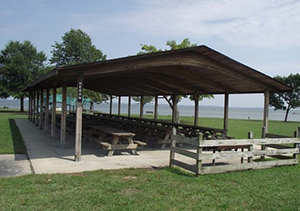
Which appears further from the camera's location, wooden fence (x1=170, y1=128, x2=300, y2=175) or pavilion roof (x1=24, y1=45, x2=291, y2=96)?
pavilion roof (x1=24, y1=45, x2=291, y2=96)

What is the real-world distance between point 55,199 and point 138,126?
25.6 feet

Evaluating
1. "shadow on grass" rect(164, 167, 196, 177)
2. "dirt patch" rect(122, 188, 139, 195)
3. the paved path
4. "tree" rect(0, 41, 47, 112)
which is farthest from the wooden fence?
"tree" rect(0, 41, 47, 112)

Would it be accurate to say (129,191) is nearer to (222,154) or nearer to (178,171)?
(178,171)

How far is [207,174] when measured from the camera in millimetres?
6172

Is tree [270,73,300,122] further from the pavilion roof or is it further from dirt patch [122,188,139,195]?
dirt patch [122,188,139,195]

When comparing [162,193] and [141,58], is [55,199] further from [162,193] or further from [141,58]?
[141,58]

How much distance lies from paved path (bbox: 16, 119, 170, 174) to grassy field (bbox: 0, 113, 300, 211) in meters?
0.67

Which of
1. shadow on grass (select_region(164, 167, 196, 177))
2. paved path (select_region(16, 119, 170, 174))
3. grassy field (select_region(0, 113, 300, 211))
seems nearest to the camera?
grassy field (select_region(0, 113, 300, 211))

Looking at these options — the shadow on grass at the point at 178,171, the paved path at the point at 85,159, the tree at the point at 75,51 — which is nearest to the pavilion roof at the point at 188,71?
the paved path at the point at 85,159

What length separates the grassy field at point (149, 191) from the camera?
422 centimetres

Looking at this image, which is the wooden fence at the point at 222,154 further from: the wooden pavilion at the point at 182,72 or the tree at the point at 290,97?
the tree at the point at 290,97

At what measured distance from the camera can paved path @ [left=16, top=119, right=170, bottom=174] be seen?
657 cm

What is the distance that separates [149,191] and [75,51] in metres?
50.0

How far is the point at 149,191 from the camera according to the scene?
4852 mm
